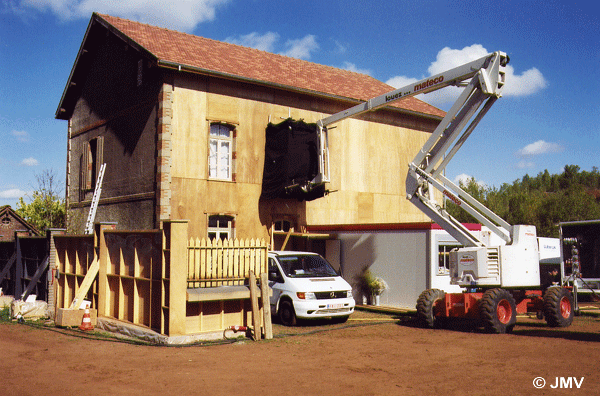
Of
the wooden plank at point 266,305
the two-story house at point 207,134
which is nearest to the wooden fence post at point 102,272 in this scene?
the two-story house at point 207,134

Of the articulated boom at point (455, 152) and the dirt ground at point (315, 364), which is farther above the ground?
the articulated boom at point (455, 152)

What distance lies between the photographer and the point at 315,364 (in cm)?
908

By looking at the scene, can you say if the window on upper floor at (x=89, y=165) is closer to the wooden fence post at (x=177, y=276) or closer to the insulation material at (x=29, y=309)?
the insulation material at (x=29, y=309)

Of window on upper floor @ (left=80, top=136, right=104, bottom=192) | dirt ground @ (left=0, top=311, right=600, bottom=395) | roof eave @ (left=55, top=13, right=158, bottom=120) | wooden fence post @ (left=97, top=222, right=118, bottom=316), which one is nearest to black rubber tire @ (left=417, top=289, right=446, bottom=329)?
dirt ground @ (left=0, top=311, right=600, bottom=395)

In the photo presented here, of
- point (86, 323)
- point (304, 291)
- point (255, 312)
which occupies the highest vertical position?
point (304, 291)

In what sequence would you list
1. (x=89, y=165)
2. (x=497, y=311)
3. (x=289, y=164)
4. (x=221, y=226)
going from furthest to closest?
(x=89, y=165), (x=289, y=164), (x=221, y=226), (x=497, y=311)

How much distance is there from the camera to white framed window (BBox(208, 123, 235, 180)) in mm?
18516

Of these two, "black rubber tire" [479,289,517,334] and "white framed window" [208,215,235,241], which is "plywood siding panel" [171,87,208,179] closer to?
"white framed window" [208,215,235,241]

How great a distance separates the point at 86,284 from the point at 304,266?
17.5 ft

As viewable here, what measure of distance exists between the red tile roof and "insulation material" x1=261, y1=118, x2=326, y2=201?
1696 mm

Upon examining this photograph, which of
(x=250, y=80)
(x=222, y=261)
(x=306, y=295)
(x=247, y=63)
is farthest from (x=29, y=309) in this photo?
(x=247, y=63)

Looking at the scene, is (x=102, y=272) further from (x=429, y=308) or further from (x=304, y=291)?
(x=429, y=308)

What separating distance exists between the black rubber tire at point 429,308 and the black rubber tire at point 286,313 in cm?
302

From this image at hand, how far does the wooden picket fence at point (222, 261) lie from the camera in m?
11.3
